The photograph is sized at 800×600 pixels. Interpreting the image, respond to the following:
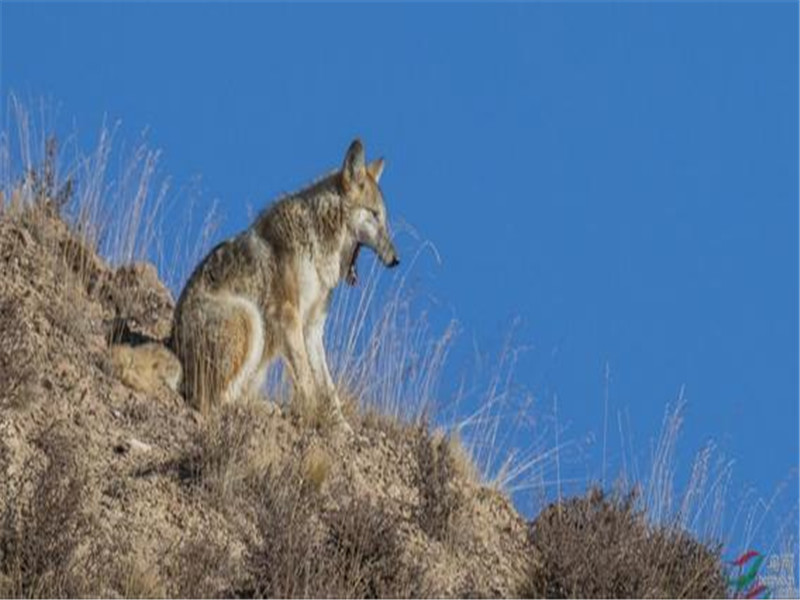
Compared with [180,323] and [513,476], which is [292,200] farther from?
[513,476]

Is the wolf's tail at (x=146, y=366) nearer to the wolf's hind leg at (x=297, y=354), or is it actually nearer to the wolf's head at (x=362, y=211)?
the wolf's hind leg at (x=297, y=354)

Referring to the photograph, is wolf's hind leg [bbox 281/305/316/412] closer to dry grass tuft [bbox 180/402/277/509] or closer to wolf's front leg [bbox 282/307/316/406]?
wolf's front leg [bbox 282/307/316/406]

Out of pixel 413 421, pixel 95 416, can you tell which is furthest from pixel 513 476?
pixel 95 416

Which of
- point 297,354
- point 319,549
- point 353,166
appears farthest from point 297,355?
point 319,549

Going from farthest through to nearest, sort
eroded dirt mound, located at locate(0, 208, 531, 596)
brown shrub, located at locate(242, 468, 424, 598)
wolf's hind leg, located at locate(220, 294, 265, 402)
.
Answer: wolf's hind leg, located at locate(220, 294, 265, 402) → brown shrub, located at locate(242, 468, 424, 598) → eroded dirt mound, located at locate(0, 208, 531, 596)

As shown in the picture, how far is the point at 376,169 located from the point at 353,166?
0.27 m

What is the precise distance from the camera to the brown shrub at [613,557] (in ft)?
53.3

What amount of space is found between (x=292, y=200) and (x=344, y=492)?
2580mm

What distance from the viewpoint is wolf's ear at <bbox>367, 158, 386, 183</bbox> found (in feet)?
59.9

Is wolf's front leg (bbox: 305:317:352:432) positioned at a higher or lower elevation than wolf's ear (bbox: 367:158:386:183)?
lower

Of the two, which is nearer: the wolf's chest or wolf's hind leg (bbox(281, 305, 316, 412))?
wolf's hind leg (bbox(281, 305, 316, 412))

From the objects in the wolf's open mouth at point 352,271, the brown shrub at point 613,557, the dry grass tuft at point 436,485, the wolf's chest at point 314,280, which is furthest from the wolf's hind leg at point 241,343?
the brown shrub at point 613,557

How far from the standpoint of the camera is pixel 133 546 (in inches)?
587

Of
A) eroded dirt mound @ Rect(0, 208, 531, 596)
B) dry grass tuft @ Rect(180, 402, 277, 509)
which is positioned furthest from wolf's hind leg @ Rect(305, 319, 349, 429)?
dry grass tuft @ Rect(180, 402, 277, 509)
